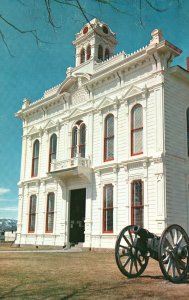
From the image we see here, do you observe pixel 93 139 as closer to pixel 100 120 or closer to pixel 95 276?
pixel 100 120

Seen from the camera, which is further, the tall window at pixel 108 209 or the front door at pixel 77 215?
the front door at pixel 77 215

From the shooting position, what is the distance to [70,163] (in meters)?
25.1

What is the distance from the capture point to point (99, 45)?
29.2m

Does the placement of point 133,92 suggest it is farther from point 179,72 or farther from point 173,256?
point 173,256

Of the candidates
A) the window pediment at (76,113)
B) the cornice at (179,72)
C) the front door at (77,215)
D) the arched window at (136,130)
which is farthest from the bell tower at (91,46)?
the front door at (77,215)

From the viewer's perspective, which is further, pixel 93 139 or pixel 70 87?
pixel 70 87

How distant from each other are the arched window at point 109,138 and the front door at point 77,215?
3666 millimetres

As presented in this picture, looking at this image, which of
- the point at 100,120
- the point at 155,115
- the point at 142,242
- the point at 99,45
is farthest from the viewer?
the point at 99,45

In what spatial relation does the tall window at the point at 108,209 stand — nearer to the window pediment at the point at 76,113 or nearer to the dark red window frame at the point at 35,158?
the window pediment at the point at 76,113

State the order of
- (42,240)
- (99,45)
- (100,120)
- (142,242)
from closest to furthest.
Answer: (142,242) → (100,120) → (42,240) → (99,45)

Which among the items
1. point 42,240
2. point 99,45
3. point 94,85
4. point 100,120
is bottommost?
point 42,240

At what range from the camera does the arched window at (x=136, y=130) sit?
2228cm

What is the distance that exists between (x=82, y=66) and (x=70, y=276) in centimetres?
2019

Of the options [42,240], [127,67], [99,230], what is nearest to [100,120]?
[127,67]
